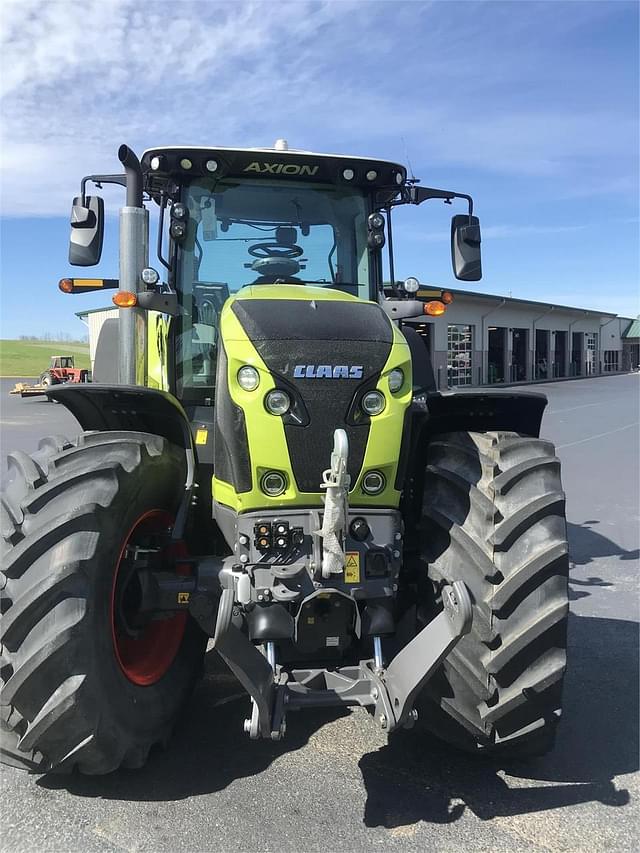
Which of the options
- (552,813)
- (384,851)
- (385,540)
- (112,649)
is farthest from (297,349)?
(552,813)

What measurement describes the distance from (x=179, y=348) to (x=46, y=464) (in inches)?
46.6

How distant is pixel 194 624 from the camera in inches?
142

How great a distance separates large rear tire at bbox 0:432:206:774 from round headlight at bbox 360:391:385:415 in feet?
3.04

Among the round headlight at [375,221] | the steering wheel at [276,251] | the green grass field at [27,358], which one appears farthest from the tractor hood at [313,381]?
the green grass field at [27,358]

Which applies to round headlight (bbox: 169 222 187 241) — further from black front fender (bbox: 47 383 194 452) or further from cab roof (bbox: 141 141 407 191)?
black front fender (bbox: 47 383 194 452)

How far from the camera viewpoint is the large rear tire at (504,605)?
2.80 metres

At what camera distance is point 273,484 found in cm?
287

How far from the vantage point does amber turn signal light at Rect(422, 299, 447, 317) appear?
12.8 ft

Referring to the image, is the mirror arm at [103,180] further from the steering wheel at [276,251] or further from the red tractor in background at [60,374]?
the red tractor in background at [60,374]

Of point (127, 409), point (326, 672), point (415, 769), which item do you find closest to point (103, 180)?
point (127, 409)

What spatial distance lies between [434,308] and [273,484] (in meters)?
1.61

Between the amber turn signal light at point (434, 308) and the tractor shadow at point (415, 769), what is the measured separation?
209cm

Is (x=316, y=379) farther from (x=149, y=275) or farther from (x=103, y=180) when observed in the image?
(x=103, y=180)

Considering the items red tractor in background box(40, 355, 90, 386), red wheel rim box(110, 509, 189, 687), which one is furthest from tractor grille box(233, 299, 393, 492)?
red tractor in background box(40, 355, 90, 386)
